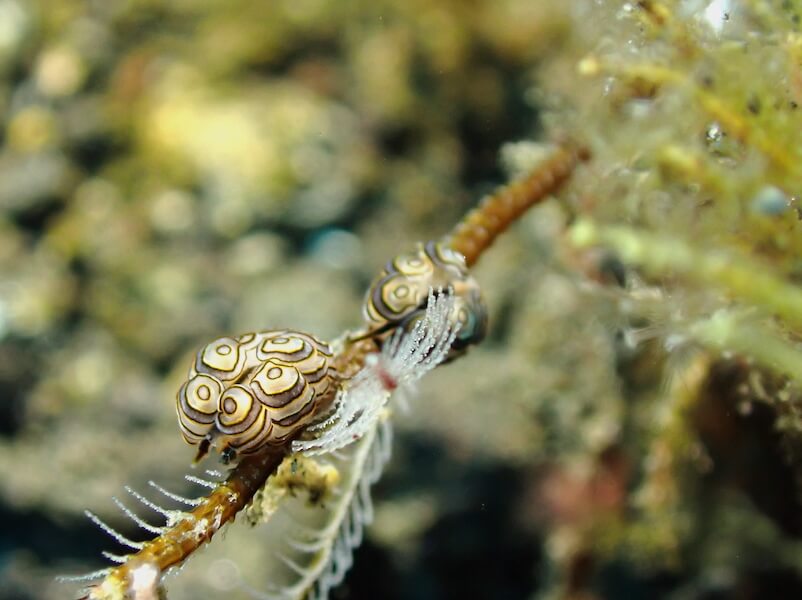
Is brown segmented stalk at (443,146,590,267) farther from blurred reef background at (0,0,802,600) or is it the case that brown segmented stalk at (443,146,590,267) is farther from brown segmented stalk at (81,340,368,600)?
brown segmented stalk at (81,340,368,600)

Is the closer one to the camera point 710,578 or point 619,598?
point 710,578

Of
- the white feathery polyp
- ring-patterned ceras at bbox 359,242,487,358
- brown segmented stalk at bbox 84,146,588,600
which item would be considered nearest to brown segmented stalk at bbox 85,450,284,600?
brown segmented stalk at bbox 84,146,588,600

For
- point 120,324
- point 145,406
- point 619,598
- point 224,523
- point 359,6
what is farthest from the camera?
point 359,6

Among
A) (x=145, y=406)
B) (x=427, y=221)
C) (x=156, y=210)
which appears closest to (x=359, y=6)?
(x=427, y=221)

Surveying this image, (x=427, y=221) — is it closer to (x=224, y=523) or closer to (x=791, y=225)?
(x=791, y=225)

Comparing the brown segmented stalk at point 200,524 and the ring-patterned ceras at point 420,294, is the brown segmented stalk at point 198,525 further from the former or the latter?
the ring-patterned ceras at point 420,294

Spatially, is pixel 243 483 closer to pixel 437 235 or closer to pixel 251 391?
pixel 251 391
